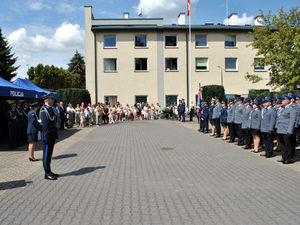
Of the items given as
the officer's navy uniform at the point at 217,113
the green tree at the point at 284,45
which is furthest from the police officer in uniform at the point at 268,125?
the green tree at the point at 284,45

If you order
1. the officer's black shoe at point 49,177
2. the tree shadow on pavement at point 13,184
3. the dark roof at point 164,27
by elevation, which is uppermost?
the dark roof at point 164,27

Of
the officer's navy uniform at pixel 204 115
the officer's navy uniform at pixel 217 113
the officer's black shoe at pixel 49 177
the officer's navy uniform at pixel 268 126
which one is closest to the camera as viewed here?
the officer's black shoe at pixel 49 177

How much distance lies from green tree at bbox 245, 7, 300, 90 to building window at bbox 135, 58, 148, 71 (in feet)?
47.0

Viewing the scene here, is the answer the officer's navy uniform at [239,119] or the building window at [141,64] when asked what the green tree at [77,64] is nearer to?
the building window at [141,64]

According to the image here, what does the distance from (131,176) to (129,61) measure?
83.4ft

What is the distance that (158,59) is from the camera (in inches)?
1225

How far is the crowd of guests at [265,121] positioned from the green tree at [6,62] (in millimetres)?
29508

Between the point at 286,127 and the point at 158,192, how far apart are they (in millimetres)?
4698

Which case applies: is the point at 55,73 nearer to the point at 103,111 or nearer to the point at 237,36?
the point at 103,111

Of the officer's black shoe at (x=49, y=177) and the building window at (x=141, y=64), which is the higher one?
the building window at (x=141, y=64)

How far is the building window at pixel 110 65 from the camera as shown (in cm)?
3088

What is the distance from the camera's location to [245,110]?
10320 millimetres

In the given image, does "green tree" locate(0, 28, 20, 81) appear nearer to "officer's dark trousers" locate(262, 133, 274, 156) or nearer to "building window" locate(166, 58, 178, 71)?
"building window" locate(166, 58, 178, 71)

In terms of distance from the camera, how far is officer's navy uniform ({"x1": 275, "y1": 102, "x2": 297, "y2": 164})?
24.9ft
